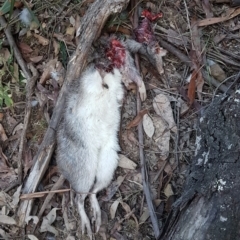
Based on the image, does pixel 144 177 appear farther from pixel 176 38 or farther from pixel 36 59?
pixel 36 59

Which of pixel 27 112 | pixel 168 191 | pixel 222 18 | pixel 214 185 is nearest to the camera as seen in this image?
pixel 214 185

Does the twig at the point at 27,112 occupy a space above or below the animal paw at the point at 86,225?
above

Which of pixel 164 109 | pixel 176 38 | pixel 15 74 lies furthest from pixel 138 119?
pixel 15 74

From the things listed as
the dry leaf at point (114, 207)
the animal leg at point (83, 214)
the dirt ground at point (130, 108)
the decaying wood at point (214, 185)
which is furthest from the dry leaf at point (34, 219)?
the decaying wood at point (214, 185)

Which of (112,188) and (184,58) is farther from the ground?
(184,58)

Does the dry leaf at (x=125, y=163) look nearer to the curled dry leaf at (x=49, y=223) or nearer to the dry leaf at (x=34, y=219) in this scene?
the curled dry leaf at (x=49, y=223)

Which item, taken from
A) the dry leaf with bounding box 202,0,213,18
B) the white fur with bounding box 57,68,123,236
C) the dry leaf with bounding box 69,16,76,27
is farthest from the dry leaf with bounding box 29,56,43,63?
the dry leaf with bounding box 202,0,213,18
